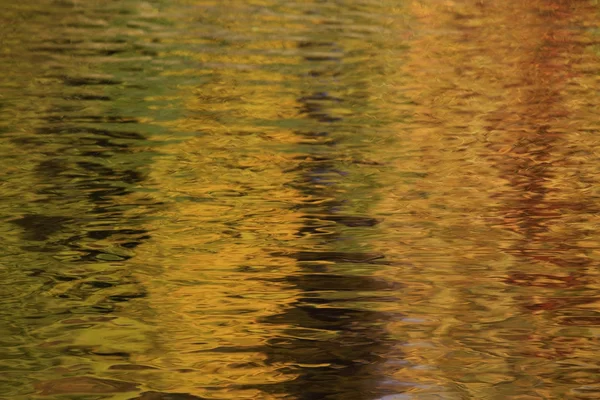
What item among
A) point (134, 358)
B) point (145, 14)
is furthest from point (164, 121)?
point (145, 14)

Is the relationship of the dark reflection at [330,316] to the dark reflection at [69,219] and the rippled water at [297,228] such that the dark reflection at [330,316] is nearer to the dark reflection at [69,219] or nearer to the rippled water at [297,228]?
the rippled water at [297,228]

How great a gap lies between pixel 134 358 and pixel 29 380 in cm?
36

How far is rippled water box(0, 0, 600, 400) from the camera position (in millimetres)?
3998

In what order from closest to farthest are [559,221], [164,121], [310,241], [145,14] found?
[310,241]
[559,221]
[164,121]
[145,14]

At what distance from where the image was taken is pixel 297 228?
5781 mm

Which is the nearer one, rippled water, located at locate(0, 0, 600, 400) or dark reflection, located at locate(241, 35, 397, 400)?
dark reflection, located at locate(241, 35, 397, 400)

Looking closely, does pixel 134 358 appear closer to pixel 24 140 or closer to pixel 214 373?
pixel 214 373

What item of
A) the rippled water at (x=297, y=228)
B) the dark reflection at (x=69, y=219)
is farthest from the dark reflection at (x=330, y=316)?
the dark reflection at (x=69, y=219)

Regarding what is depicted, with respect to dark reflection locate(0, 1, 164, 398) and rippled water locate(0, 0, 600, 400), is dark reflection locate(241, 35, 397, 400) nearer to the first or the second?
rippled water locate(0, 0, 600, 400)

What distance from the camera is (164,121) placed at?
343 inches

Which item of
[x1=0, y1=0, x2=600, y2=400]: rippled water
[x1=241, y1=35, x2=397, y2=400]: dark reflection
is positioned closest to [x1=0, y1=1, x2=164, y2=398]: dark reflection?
[x1=0, y1=0, x2=600, y2=400]: rippled water

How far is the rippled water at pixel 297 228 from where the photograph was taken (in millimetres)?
3998

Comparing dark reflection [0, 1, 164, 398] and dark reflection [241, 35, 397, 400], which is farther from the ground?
dark reflection [0, 1, 164, 398]

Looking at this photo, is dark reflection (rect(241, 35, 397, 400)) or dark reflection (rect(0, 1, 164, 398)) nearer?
dark reflection (rect(241, 35, 397, 400))
